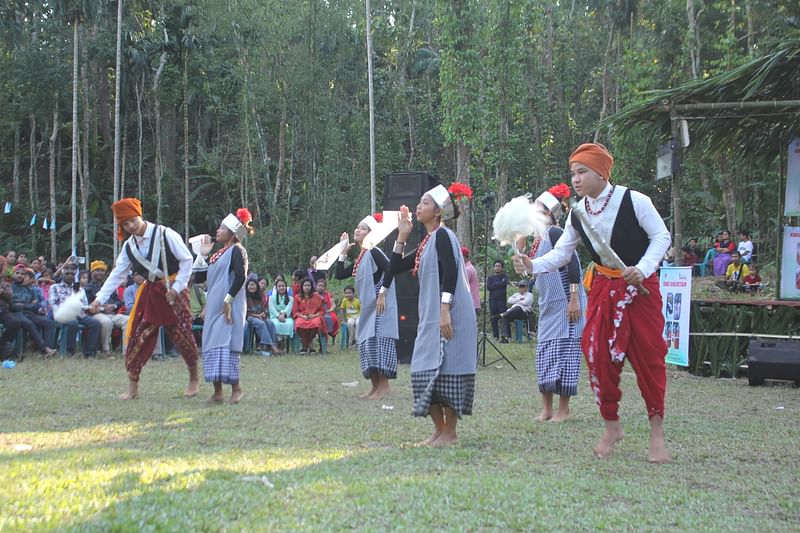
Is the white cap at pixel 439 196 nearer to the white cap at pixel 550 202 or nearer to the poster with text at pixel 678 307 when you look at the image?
the white cap at pixel 550 202

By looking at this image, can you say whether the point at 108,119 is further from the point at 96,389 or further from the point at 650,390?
the point at 650,390

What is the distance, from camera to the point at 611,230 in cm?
597

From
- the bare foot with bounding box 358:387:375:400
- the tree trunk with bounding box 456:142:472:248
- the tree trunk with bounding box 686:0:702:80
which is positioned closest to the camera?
the bare foot with bounding box 358:387:375:400

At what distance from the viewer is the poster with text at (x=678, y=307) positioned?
39.2 feet

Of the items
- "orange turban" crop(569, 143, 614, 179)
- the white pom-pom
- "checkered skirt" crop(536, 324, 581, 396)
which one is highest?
"orange turban" crop(569, 143, 614, 179)

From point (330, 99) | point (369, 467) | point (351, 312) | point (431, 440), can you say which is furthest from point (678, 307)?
point (330, 99)

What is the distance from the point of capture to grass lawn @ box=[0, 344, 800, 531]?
4.20 m

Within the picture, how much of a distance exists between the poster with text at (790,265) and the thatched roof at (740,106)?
1256 mm

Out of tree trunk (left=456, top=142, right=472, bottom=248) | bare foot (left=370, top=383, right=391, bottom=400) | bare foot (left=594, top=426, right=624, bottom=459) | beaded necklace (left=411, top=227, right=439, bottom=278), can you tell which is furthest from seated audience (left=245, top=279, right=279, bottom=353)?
tree trunk (left=456, top=142, right=472, bottom=248)

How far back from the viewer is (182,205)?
117 ft

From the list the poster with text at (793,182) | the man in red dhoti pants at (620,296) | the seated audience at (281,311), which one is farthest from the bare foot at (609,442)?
the seated audience at (281,311)

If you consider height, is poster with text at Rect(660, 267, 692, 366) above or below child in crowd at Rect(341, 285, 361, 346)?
above

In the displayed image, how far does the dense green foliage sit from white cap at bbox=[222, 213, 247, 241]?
14.7 m

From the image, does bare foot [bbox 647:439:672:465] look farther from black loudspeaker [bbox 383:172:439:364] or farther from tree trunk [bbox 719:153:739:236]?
tree trunk [bbox 719:153:739:236]
